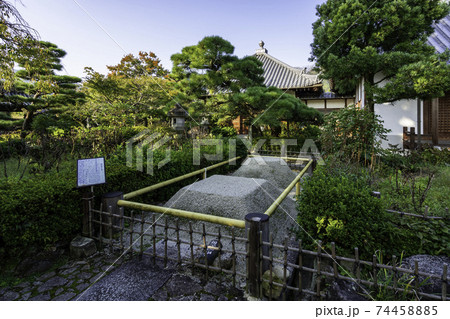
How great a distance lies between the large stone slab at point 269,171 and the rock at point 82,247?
456 cm

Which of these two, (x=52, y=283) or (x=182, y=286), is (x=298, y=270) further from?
(x=52, y=283)

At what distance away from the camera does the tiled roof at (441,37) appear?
10695 mm

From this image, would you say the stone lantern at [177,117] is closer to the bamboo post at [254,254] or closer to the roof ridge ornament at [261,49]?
the bamboo post at [254,254]

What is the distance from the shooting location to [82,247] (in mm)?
3047

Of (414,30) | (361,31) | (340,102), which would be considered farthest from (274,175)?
(340,102)

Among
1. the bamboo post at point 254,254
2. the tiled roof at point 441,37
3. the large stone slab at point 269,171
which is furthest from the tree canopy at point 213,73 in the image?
the bamboo post at point 254,254

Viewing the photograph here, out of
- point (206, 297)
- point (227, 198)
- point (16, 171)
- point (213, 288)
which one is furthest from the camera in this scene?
point (16, 171)

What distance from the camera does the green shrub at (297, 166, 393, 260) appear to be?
102 inches

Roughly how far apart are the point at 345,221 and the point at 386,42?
977cm

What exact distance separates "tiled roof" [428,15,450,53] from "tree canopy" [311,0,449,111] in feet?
6.60

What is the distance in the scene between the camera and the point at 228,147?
8102mm

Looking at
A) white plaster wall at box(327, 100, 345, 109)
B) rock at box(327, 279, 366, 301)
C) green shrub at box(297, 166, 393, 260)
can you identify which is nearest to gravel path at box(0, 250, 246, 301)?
rock at box(327, 279, 366, 301)

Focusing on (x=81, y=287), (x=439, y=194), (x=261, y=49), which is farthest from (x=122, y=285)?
(x=261, y=49)
